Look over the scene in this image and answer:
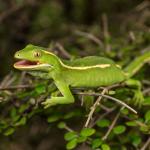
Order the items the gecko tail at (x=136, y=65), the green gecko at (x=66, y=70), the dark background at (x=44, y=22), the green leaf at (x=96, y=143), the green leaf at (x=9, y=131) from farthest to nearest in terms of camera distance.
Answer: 1. the dark background at (x=44, y=22)
2. the gecko tail at (x=136, y=65)
3. the green leaf at (x=9, y=131)
4. the green gecko at (x=66, y=70)
5. the green leaf at (x=96, y=143)

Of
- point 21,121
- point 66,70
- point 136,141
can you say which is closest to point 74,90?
point 66,70

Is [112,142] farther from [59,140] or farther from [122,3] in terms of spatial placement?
[122,3]

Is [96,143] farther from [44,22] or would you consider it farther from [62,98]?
[44,22]

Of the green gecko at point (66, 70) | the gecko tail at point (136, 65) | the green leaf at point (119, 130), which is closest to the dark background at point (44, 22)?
the gecko tail at point (136, 65)

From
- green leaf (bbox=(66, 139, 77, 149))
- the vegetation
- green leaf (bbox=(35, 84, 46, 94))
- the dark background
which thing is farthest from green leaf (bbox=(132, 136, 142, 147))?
the dark background

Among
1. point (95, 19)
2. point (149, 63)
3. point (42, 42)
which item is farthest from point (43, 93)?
point (95, 19)

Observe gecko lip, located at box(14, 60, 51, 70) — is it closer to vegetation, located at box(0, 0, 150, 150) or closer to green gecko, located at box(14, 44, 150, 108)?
green gecko, located at box(14, 44, 150, 108)

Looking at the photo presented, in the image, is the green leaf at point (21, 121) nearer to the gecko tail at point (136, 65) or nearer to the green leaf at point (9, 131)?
the green leaf at point (9, 131)
